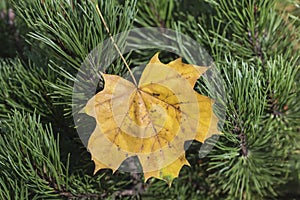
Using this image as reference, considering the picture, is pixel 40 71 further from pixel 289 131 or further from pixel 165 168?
pixel 289 131

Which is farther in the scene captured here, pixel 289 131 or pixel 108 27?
pixel 289 131

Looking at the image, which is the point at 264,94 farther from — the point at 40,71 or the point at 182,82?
the point at 40,71

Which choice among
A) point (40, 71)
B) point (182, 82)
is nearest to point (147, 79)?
point (182, 82)

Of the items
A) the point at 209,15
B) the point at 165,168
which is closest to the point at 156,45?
the point at 209,15

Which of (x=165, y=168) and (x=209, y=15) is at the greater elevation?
(x=209, y=15)
